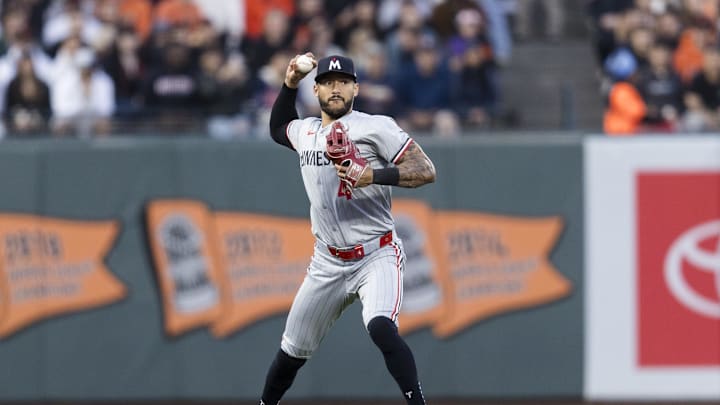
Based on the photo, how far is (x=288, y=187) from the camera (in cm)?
1130

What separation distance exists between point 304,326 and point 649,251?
14.7 ft

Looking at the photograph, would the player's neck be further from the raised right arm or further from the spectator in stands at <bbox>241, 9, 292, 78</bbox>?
the spectator in stands at <bbox>241, 9, 292, 78</bbox>

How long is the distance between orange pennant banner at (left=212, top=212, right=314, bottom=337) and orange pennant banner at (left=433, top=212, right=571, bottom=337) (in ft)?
4.12

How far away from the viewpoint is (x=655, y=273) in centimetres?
1112

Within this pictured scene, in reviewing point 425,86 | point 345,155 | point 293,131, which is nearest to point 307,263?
point 425,86

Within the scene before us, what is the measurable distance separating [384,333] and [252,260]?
428 cm

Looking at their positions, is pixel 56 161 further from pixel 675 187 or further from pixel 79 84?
pixel 675 187

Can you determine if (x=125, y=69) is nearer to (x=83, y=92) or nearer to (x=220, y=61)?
(x=83, y=92)

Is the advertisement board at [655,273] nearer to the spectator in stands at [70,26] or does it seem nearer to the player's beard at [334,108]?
the player's beard at [334,108]

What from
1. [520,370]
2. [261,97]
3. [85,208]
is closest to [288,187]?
[261,97]

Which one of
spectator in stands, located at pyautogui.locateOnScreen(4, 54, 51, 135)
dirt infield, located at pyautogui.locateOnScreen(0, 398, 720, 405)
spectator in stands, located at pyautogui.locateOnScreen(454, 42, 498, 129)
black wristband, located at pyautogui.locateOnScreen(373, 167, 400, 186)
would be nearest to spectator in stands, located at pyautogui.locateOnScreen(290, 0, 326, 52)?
spectator in stands, located at pyautogui.locateOnScreen(454, 42, 498, 129)

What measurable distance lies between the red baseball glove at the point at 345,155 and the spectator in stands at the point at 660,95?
17.0 ft

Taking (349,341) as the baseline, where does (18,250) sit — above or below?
above

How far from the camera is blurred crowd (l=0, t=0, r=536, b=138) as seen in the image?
1152cm
